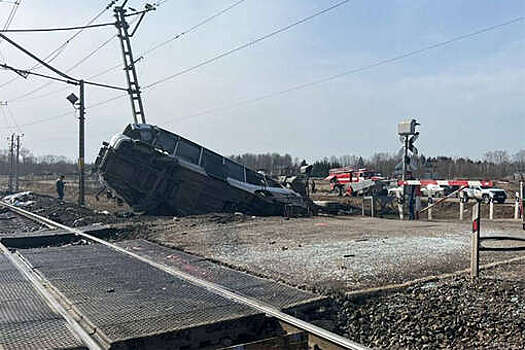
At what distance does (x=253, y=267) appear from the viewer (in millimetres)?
8203

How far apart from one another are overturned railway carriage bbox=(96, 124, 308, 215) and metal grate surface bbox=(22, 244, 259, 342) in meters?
9.14

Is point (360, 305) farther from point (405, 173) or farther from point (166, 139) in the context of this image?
point (166, 139)

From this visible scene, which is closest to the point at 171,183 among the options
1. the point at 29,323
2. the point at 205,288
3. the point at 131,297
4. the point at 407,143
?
the point at 407,143

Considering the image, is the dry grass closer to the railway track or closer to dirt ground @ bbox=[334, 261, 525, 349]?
the railway track

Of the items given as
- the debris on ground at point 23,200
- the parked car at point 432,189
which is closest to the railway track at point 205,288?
the parked car at point 432,189

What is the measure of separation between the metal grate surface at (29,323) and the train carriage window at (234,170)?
12988 millimetres

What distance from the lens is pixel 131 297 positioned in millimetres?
6441

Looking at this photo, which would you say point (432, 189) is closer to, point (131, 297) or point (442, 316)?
point (442, 316)

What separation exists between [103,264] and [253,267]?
2533 millimetres

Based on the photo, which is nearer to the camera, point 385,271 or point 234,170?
point 385,271

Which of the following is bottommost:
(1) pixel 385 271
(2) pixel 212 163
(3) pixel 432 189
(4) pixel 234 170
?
(1) pixel 385 271

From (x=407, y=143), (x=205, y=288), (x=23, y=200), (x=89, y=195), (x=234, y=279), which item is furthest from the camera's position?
(x=89, y=195)

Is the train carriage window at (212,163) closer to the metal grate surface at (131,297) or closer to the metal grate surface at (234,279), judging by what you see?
the metal grate surface at (234,279)

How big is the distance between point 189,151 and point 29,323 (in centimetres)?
1469
